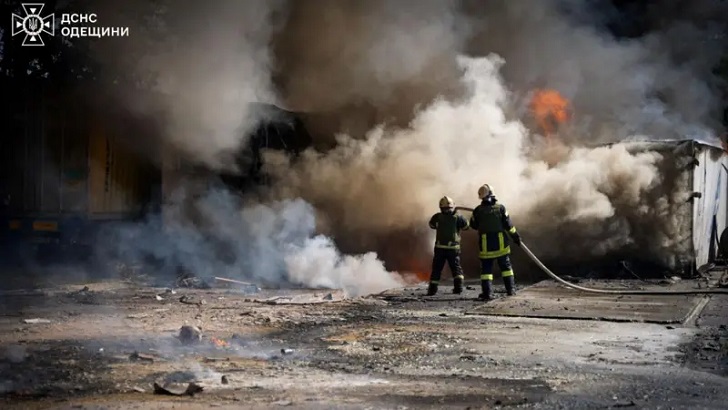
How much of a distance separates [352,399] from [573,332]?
3.39m

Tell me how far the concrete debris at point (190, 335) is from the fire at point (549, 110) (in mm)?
9420

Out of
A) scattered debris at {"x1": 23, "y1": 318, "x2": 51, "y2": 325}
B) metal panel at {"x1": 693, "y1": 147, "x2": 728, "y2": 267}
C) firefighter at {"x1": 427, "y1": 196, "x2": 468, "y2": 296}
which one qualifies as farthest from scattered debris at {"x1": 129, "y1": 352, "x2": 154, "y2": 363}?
metal panel at {"x1": 693, "y1": 147, "x2": 728, "y2": 267}

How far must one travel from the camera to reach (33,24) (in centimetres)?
1541

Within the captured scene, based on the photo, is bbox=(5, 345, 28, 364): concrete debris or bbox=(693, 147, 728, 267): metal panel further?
bbox=(693, 147, 728, 267): metal panel

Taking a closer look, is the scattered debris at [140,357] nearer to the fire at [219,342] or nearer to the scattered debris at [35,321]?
the fire at [219,342]

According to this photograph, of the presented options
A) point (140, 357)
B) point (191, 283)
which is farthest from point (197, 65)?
point (140, 357)

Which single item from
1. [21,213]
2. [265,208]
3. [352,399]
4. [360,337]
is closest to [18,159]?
[21,213]

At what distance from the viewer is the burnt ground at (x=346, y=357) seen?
484 cm

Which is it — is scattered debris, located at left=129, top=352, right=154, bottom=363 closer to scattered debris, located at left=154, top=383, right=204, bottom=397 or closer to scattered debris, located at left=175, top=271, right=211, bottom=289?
scattered debris, located at left=154, top=383, right=204, bottom=397

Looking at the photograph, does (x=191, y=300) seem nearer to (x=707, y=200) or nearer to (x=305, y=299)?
(x=305, y=299)

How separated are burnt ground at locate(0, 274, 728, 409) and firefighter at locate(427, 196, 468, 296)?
1.26 metres

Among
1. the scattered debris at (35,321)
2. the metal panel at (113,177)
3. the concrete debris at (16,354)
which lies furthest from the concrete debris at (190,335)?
the metal panel at (113,177)

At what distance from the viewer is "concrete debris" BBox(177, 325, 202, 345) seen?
670 cm

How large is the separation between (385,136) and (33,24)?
7.77m
